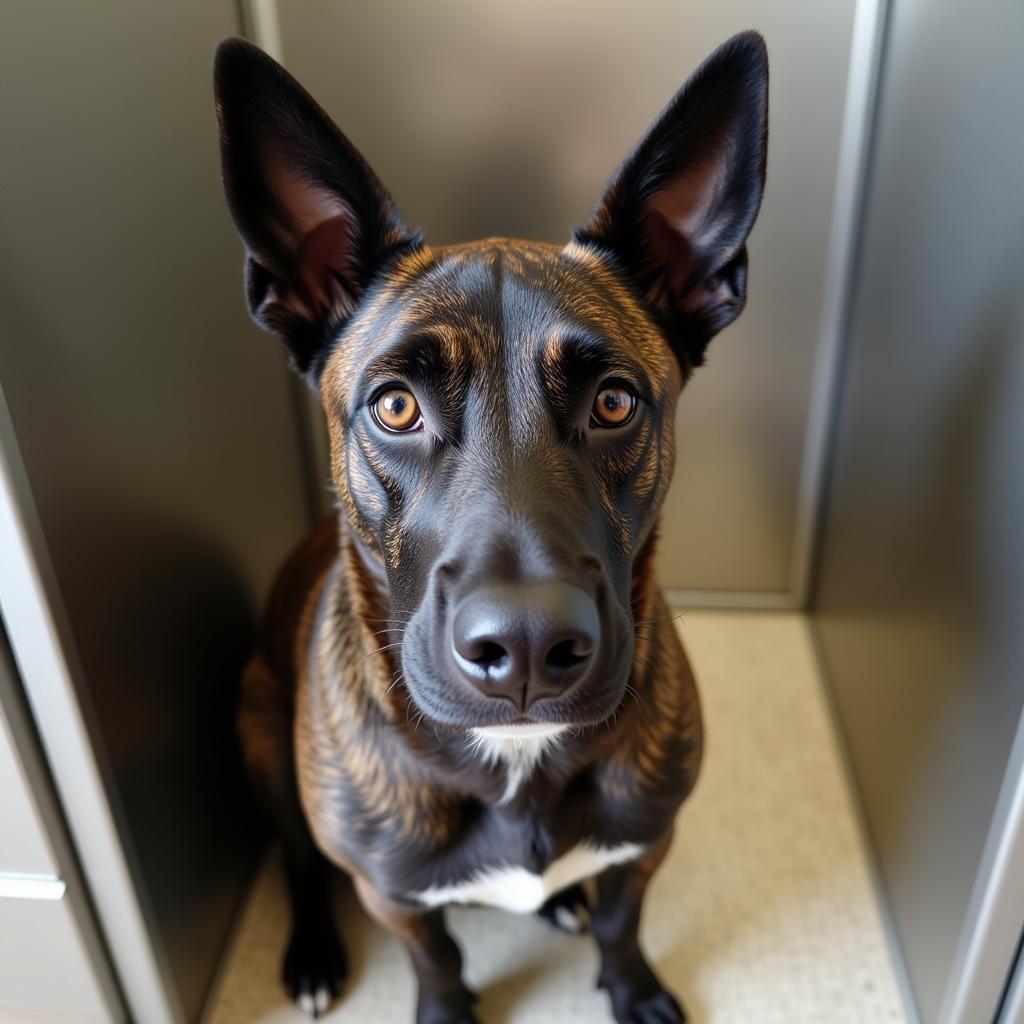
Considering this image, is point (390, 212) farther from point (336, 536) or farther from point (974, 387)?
point (974, 387)

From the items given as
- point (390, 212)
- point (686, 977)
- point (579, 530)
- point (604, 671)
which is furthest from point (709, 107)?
point (686, 977)

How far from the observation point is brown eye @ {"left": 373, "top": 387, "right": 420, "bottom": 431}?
2.94 feet

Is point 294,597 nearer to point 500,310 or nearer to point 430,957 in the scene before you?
point 430,957

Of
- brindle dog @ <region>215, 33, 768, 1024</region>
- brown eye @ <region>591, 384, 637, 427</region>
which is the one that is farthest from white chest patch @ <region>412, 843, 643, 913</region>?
brown eye @ <region>591, 384, 637, 427</region>

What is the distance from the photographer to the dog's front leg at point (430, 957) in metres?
1.16

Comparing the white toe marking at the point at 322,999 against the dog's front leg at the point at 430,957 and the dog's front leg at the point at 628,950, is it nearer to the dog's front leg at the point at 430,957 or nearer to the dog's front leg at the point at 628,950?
the dog's front leg at the point at 430,957

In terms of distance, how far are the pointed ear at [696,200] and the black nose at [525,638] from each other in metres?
0.41

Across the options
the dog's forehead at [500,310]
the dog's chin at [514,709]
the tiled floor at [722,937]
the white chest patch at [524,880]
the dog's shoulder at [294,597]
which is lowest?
the tiled floor at [722,937]

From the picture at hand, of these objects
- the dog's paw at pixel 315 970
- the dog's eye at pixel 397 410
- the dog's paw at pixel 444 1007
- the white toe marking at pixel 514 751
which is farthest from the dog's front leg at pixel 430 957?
→ the dog's eye at pixel 397 410

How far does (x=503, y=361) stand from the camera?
86cm

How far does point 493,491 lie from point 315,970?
95 cm

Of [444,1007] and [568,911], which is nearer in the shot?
[444,1007]

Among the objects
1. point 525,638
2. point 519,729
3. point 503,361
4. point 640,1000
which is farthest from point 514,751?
point 640,1000

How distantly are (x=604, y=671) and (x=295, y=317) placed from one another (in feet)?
1.69
